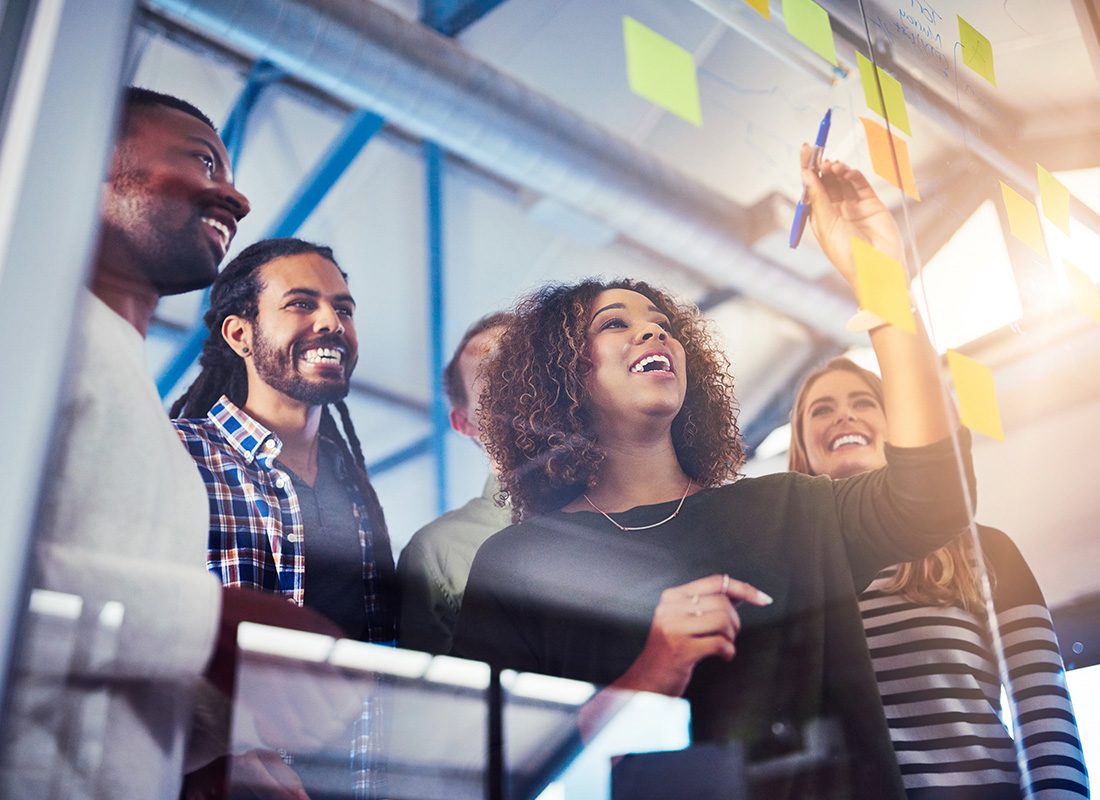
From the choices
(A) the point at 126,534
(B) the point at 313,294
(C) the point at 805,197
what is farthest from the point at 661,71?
(A) the point at 126,534

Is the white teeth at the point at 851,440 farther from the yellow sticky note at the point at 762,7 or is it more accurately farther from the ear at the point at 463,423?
the yellow sticky note at the point at 762,7

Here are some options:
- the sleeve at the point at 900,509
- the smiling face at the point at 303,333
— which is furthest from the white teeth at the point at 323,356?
the sleeve at the point at 900,509

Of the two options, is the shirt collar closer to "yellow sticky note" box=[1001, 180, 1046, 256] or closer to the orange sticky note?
the orange sticky note

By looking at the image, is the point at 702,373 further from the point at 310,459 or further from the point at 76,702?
the point at 76,702

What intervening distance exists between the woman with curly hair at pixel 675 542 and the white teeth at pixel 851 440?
0.16 ft

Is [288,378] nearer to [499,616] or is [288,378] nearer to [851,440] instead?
[499,616]

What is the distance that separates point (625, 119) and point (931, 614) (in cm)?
87

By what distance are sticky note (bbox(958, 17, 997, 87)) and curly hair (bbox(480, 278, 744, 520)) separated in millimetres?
1058

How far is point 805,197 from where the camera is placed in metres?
1.62

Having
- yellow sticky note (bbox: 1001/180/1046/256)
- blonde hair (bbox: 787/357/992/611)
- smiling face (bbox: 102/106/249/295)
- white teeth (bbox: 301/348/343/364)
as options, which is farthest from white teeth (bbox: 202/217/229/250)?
yellow sticky note (bbox: 1001/180/1046/256)

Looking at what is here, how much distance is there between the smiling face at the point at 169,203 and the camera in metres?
0.96

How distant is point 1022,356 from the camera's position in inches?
72.2

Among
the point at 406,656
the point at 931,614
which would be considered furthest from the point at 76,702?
the point at 931,614

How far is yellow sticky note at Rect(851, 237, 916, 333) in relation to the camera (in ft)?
5.21
